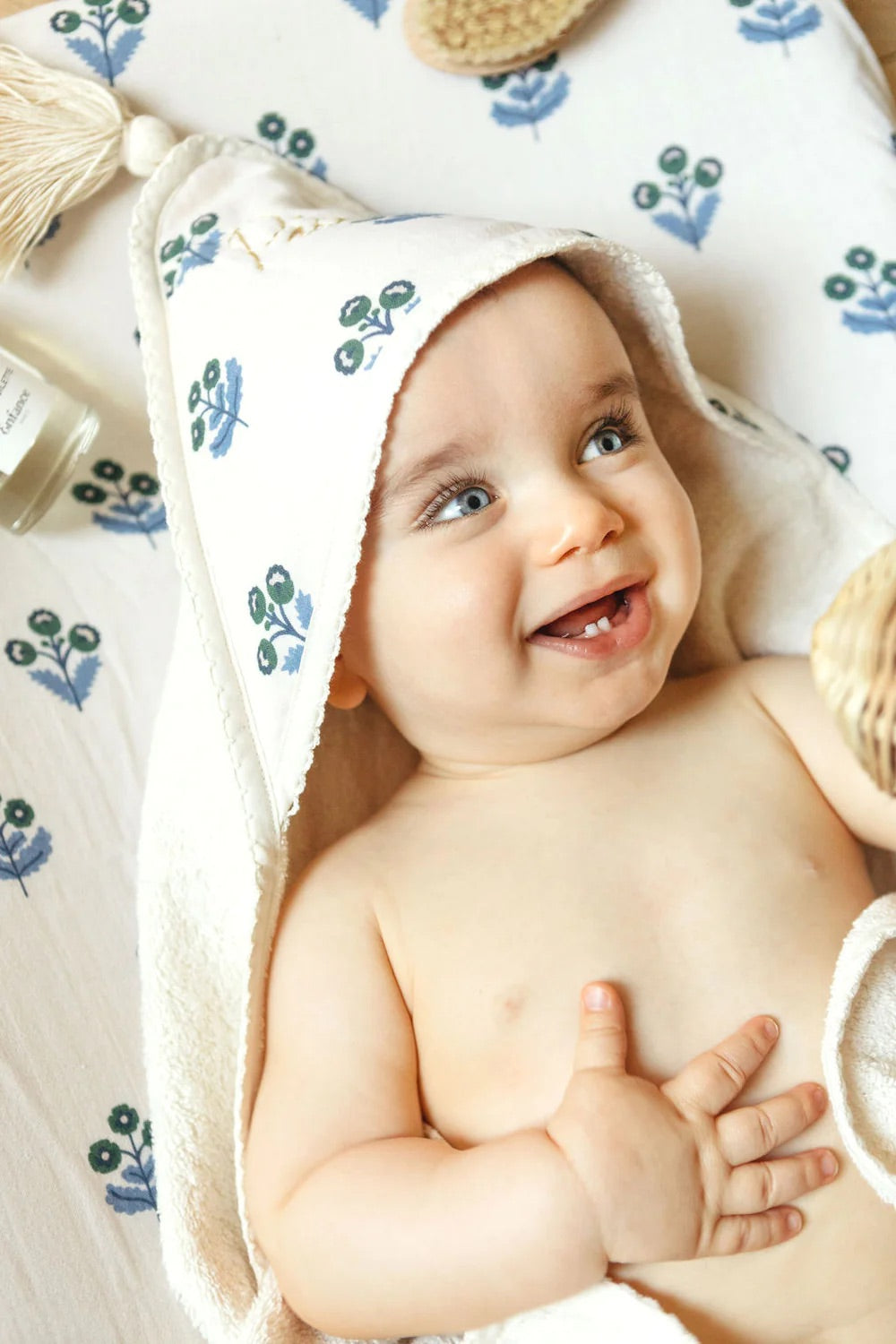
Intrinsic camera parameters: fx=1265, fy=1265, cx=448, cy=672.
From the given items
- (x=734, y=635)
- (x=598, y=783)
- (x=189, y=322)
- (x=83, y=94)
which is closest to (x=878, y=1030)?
(x=598, y=783)

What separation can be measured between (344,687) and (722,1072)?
401 mm

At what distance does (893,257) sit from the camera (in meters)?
1.07

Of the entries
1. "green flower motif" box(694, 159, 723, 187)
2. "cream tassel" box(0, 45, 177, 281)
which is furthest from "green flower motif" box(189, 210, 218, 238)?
"green flower motif" box(694, 159, 723, 187)

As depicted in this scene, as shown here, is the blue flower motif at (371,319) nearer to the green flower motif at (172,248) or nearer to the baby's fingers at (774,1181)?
the green flower motif at (172,248)

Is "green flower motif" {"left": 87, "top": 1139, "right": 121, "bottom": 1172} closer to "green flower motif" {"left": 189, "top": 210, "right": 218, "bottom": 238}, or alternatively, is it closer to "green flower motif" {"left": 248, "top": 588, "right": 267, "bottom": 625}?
"green flower motif" {"left": 248, "top": 588, "right": 267, "bottom": 625}

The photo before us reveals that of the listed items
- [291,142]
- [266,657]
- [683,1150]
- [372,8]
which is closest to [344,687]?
[266,657]

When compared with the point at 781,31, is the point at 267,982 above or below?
below

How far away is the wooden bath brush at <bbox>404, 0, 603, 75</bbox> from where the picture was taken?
1.11 meters

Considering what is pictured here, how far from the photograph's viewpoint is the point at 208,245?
1.02 metres

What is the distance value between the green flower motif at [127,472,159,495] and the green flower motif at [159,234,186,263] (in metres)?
0.21

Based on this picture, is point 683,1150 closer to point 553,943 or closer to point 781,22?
point 553,943

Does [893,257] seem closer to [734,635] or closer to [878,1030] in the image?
[734,635]

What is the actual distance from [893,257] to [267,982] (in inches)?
31.1

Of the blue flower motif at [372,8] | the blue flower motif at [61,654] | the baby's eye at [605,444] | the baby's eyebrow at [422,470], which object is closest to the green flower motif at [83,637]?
the blue flower motif at [61,654]
